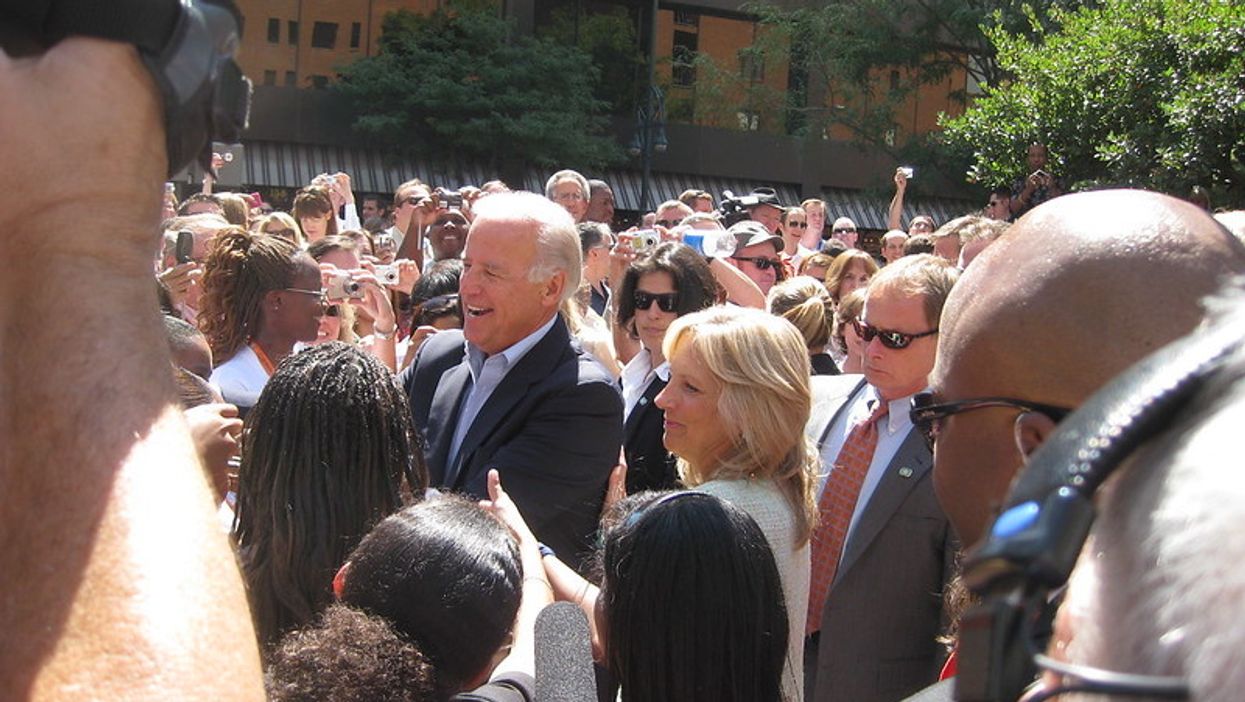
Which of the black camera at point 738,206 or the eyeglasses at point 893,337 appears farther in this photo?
the black camera at point 738,206

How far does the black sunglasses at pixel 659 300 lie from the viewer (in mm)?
5527

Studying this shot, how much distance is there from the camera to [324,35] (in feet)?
87.4

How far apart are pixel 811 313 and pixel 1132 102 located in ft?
22.7

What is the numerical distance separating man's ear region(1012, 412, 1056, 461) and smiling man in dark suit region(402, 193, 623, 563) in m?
2.05

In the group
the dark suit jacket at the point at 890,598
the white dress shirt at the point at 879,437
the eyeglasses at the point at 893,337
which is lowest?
the dark suit jacket at the point at 890,598

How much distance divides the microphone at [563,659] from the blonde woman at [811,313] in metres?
4.13

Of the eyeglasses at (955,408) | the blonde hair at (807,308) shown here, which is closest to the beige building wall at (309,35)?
the blonde hair at (807,308)

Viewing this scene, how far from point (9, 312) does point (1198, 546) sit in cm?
80

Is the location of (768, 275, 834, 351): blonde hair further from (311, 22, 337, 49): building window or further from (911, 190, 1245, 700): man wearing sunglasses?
(311, 22, 337, 49): building window

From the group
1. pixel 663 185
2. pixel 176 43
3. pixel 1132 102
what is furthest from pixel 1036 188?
pixel 663 185

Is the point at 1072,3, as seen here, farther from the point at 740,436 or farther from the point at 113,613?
the point at 113,613

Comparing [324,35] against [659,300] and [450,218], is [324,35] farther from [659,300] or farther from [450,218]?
[659,300]

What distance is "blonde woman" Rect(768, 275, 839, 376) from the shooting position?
5953 mm

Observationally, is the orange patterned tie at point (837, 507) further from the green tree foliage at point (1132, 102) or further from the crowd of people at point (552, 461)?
the green tree foliage at point (1132, 102)
